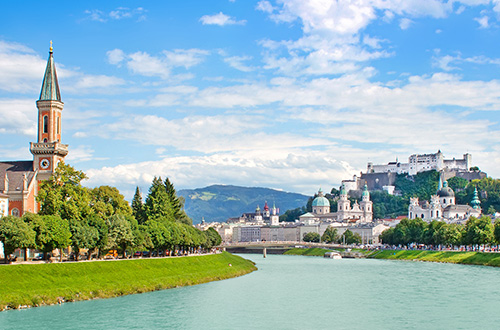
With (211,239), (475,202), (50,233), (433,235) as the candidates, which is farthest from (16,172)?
(475,202)

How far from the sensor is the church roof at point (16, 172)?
61.1 metres

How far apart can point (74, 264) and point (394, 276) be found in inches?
1339

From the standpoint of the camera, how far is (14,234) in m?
45.4

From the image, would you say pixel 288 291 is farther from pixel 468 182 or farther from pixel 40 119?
pixel 468 182

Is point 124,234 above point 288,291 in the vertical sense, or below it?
above

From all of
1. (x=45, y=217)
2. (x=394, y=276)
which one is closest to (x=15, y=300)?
(x=45, y=217)

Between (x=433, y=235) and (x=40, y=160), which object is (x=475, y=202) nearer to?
(x=433, y=235)

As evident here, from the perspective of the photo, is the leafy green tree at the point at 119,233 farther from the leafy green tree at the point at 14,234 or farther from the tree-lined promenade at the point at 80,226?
the leafy green tree at the point at 14,234

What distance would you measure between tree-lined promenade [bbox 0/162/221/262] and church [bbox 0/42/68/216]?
270 centimetres

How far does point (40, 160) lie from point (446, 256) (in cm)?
5588

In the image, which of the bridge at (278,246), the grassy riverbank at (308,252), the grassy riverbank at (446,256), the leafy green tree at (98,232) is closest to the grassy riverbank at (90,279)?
the leafy green tree at (98,232)

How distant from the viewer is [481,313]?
41.0 metres

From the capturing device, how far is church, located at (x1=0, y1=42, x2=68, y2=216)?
197ft

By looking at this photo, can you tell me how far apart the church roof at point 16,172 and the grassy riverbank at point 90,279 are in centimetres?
1329
